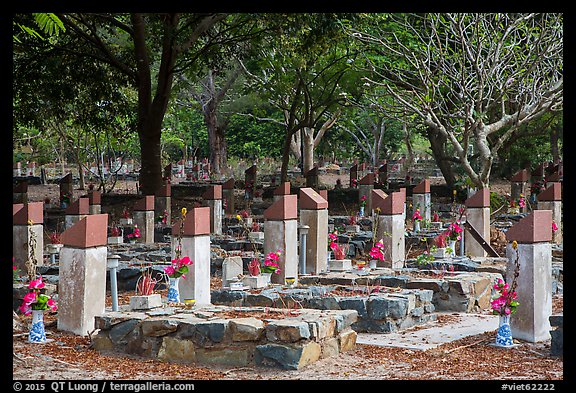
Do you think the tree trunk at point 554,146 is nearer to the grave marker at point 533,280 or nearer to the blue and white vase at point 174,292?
the grave marker at point 533,280

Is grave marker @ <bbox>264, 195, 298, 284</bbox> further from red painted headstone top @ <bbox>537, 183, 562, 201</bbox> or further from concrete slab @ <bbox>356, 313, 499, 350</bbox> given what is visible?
red painted headstone top @ <bbox>537, 183, 562, 201</bbox>

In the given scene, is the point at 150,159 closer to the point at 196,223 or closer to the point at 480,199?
the point at 480,199

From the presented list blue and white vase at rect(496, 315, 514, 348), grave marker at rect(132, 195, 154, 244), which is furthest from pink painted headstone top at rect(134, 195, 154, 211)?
blue and white vase at rect(496, 315, 514, 348)

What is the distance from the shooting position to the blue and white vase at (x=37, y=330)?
861 centimetres

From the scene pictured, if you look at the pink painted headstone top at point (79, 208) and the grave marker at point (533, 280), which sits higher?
the pink painted headstone top at point (79, 208)

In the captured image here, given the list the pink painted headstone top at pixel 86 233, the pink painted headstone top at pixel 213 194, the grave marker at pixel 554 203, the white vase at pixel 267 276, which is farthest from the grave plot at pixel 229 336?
the pink painted headstone top at pixel 213 194

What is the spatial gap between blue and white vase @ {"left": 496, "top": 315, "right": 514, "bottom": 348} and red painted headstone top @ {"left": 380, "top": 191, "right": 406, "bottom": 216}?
5.01m

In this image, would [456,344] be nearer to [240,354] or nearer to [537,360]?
[537,360]

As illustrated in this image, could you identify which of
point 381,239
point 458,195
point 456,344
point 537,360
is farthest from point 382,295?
point 458,195

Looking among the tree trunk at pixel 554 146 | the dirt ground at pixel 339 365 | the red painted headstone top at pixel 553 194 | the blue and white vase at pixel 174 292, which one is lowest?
the dirt ground at pixel 339 365

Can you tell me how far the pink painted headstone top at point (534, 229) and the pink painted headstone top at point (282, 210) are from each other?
353 centimetres

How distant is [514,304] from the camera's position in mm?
8828
